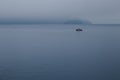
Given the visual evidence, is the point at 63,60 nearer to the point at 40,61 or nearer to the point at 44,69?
the point at 40,61

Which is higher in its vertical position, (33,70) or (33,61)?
(33,61)

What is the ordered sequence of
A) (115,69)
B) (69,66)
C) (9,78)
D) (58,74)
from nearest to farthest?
(9,78)
(58,74)
(115,69)
(69,66)

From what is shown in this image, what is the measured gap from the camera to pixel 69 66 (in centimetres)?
2148

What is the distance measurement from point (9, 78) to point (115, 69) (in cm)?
894

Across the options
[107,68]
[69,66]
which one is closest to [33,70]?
[69,66]

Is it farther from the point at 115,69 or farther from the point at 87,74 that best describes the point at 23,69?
the point at 115,69

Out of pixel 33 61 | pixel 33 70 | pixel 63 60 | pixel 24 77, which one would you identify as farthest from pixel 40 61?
pixel 24 77

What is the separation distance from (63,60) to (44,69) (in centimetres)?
455

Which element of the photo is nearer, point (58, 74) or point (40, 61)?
point (58, 74)

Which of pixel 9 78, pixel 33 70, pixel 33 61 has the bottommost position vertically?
pixel 9 78

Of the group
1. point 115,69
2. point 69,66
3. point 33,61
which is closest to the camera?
point 115,69

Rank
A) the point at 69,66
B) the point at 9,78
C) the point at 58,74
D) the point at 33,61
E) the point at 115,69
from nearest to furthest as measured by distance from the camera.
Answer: the point at 9,78 < the point at 58,74 < the point at 115,69 < the point at 69,66 < the point at 33,61

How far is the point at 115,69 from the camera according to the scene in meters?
19.8

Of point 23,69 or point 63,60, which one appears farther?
point 63,60
